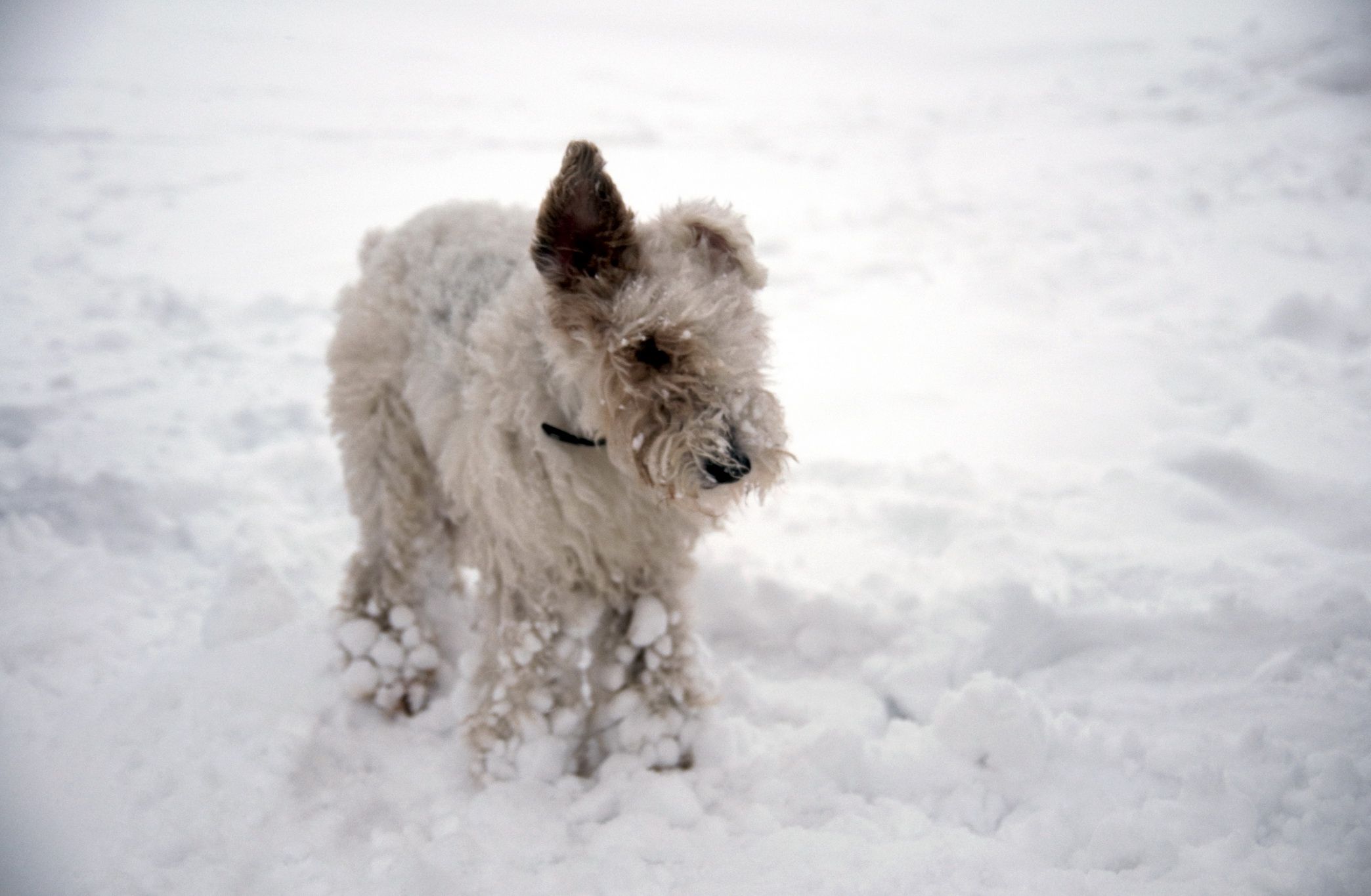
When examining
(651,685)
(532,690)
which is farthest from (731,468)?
(532,690)

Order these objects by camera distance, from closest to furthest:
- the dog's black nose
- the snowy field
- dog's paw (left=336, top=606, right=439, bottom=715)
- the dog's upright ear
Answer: the dog's black nose
the snowy field
the dog's upright ear
dog's paw (left=336, top=606, right=439, bottom=715)

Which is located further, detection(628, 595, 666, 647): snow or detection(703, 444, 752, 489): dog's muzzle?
detection(628, 595, 666, 647): snow

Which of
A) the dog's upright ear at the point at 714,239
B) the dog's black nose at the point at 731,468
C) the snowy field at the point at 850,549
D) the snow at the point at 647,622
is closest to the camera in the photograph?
the dog's black nose at the point at 731,468

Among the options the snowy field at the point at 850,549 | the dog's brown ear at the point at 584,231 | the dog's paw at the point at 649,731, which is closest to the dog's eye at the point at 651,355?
the dog's brown ear at the point at 584,231

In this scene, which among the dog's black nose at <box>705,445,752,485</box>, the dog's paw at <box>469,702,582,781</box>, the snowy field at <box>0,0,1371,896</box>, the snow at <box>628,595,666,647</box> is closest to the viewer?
the dog's black nose at <box>705,445,752,485</box>

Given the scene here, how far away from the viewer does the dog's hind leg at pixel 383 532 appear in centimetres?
296

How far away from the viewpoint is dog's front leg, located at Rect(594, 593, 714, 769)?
8.80 ft

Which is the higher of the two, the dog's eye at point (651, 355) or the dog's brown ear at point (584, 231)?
the dog's brown ear at point (584, 231)

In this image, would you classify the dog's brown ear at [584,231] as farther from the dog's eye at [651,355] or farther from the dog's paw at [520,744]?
the dog's paw at [520,744]

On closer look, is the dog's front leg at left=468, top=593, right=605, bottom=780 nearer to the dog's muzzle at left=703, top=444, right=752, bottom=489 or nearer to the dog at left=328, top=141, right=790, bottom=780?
the dog at left=328, top=141, right=790, bottom=780

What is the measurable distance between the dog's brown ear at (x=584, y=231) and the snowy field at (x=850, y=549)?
60.7 inches

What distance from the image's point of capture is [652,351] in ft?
7.13

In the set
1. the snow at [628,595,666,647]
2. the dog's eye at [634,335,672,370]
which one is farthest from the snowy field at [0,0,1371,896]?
the dog's eye at [634,335,672,370]

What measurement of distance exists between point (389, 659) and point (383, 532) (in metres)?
0.48
